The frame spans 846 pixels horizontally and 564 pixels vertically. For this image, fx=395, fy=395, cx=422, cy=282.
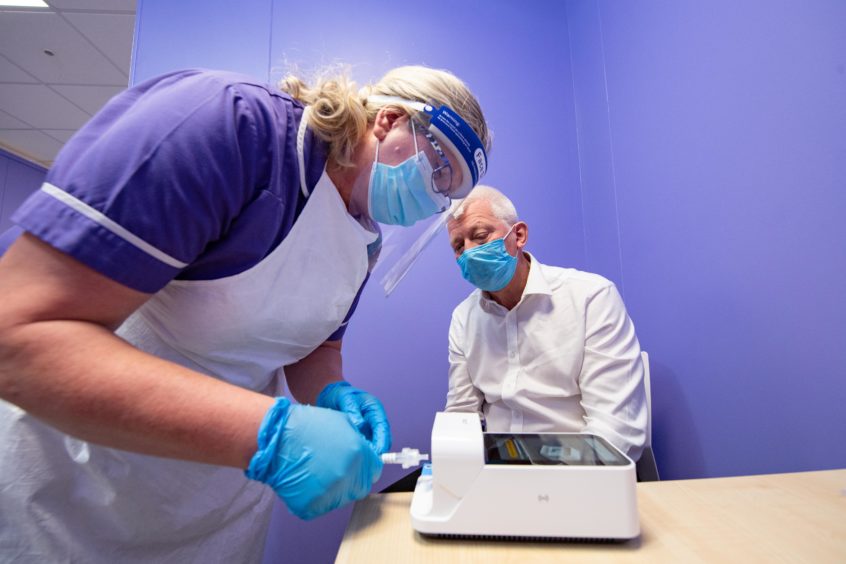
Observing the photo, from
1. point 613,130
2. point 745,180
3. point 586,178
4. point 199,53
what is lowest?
point 745,180

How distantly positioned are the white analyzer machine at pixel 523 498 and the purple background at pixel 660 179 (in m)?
0.64

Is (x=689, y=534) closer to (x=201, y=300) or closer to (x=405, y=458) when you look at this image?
(x=405, y=458)

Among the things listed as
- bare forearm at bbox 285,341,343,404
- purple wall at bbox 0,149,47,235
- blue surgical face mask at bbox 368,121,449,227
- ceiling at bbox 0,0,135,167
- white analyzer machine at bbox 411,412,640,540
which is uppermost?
ceiling at bbox 0,0,135,167

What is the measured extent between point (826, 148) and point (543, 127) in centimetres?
113

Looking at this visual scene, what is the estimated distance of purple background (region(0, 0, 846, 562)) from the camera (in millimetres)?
836

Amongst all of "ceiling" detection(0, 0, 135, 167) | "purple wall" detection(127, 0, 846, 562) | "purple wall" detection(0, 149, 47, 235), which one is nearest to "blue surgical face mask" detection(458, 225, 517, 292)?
"purple wall" detection(127, 0, 846, 562)

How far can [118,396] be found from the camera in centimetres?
42

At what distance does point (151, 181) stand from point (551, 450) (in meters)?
0.65

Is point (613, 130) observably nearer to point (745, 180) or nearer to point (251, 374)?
point (745, 180)

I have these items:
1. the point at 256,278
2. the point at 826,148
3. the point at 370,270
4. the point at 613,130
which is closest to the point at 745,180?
the point at 826,148

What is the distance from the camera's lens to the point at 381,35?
5.77 feet

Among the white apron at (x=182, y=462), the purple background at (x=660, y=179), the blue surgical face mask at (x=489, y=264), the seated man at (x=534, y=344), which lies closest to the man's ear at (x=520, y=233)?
the seated man at (x=534, y=344)

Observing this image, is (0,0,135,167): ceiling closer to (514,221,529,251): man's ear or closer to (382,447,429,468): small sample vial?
(514,221,529,251): man's ear

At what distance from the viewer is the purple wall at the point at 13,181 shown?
13.2 feet
